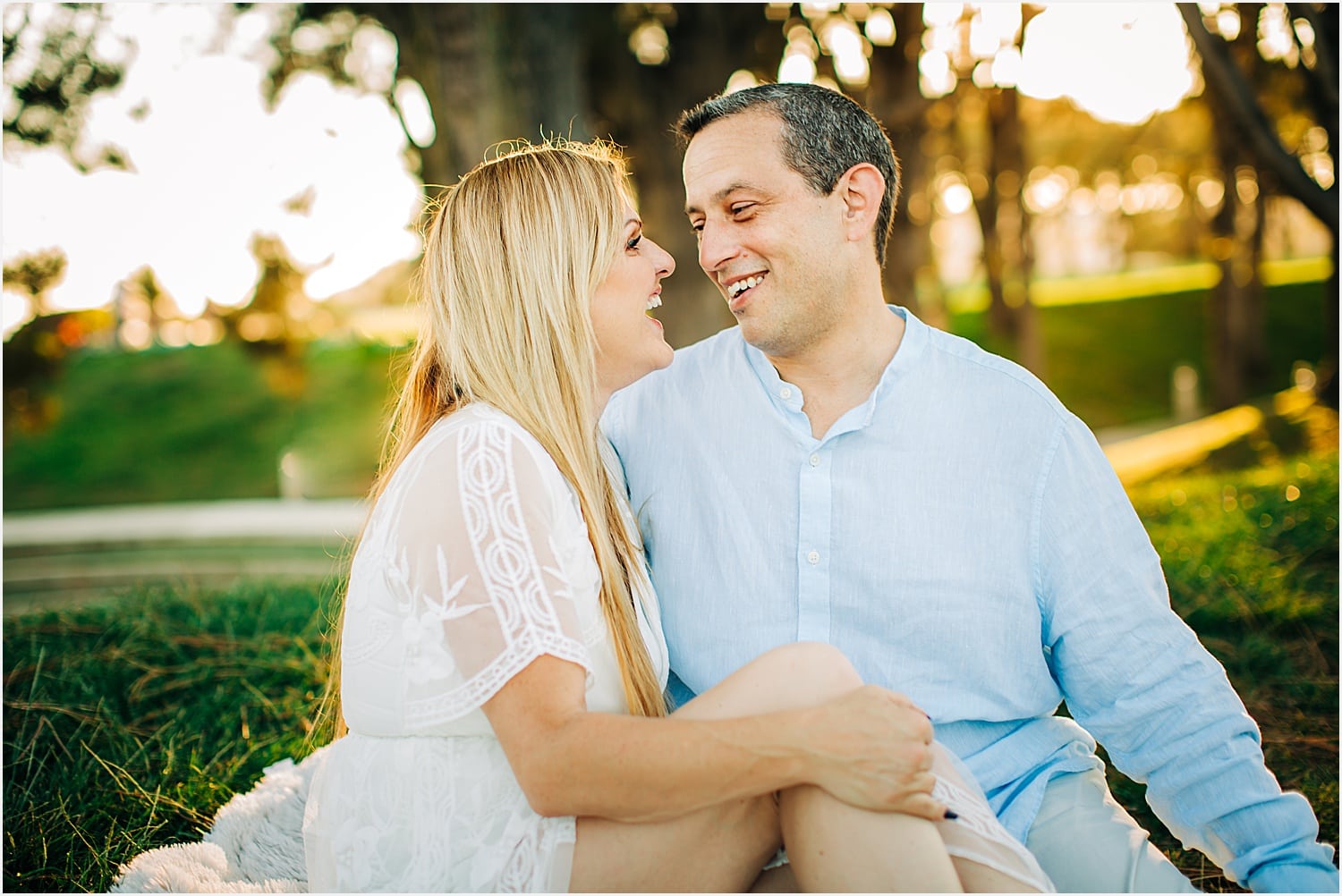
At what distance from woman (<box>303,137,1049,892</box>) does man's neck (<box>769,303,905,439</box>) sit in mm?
637

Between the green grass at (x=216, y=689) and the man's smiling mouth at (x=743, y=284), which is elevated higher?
the man's smiling mouth at (x=743, y=284)

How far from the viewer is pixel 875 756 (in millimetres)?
1796

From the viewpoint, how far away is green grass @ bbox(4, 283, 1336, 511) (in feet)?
52.0

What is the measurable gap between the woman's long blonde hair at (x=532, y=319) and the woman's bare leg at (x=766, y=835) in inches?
11.0

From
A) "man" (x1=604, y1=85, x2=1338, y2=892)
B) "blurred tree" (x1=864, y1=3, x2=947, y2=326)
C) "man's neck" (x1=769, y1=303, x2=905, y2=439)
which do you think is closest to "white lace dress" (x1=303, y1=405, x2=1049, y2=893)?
"man" (x1=604, y1=85, x2=1338, y2=892)

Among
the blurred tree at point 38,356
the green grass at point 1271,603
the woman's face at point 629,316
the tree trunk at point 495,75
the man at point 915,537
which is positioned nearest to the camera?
the man at point 915,537

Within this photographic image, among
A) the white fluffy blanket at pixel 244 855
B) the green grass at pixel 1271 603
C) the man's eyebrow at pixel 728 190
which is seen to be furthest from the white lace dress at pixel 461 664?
the green grass at pixel 1271 603

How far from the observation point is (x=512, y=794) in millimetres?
1995

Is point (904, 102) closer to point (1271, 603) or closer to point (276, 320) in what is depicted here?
point (276, 320)

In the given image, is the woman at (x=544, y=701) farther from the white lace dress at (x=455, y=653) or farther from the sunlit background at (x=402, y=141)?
the sunlit background at (x=402, y=141)

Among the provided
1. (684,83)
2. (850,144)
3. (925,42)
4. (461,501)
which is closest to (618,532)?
(461,501)

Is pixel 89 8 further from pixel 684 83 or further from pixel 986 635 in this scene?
pixel 986 635

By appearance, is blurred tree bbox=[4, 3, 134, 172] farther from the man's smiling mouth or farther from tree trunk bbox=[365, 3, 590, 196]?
the man's smiling mouth

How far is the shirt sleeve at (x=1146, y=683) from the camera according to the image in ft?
7.10
